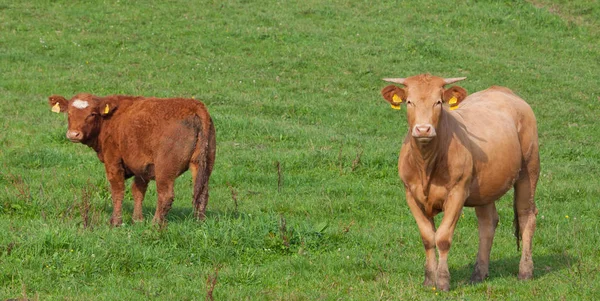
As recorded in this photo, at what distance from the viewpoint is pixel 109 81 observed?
21750mm

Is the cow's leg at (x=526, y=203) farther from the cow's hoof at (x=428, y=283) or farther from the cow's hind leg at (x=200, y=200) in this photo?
the cow's hind leg at (x=200, y=200)

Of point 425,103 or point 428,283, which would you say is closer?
point 425,103

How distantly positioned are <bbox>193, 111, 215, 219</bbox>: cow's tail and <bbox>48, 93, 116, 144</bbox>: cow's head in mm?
1456

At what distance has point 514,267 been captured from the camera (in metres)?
10.2

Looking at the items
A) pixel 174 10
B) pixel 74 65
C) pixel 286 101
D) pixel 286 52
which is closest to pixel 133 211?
pixel 286 101

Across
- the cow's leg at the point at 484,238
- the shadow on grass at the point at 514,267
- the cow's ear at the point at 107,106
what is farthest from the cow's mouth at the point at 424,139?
the cow's ear at the point at 107,106

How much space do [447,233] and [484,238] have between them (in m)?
1.22

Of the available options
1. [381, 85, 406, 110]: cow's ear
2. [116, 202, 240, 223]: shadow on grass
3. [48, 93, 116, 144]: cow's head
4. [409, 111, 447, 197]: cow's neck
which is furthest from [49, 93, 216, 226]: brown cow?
[409, 111, 447, 197]: cow's neck

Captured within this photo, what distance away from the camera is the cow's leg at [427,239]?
8.85 m

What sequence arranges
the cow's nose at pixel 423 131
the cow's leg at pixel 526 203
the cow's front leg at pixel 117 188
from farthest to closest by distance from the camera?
the cow's front leg at pixel 117 188 → the cow's leg at pixel 526 203 → the cow's nose at pixel 423 131

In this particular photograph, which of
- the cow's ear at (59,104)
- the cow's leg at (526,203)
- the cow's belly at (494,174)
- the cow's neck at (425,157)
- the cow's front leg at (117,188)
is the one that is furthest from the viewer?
the cow's ear at (59,104)

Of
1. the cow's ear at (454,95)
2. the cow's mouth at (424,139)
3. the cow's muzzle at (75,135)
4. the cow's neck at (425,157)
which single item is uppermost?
the cow's ear at (454,95)

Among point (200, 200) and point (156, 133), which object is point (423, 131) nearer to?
point (200, 200)

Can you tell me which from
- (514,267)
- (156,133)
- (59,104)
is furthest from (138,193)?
(514,267)
